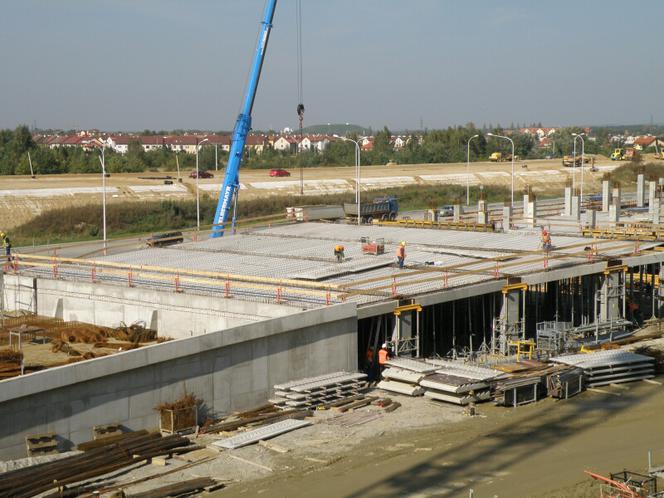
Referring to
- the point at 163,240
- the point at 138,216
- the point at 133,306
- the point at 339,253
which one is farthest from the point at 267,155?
the point at 133,306

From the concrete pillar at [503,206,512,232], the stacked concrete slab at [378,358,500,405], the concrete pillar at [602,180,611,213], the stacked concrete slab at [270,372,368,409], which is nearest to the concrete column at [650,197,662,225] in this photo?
the concrete pillar at [503,206,512,232]

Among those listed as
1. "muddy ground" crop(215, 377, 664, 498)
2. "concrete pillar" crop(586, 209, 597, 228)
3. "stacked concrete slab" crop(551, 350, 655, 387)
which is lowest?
"muddy ground" crop(215, 377, 664, 498)

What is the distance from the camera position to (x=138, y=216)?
78938 mm

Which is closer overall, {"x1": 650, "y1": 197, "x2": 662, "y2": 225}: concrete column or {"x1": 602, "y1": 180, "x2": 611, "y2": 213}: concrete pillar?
{"x1": 650, "y1": 197, "x2": 662, "y2": 225}: concrete column

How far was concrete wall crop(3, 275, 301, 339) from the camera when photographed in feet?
102

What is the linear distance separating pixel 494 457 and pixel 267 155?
12740 centimetres

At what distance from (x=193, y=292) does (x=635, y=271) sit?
68.8ft

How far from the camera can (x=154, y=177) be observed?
104812 millimetres

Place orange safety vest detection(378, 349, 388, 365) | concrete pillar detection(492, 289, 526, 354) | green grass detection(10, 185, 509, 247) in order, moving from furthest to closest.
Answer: green grass detection(10, 185, 509, 247) < concrete pillar detection(492, 289, 526, 354) < orange safety vest detection(378, 349, 388, 365)

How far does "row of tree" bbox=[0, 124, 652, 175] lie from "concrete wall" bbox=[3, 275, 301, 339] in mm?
56805

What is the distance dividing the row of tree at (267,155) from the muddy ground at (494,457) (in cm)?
7165

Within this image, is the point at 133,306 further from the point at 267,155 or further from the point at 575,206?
the point at 267,155

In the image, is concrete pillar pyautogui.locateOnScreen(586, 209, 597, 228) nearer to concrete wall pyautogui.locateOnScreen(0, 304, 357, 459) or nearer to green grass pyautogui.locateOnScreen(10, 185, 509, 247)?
concrete wall pyautogui.locateOnScreen(0, 304, 357, 459)

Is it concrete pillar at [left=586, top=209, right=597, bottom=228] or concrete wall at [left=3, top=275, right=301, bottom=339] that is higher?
concrete pillar at [left=586, top=209, right=597, bottom=228]
